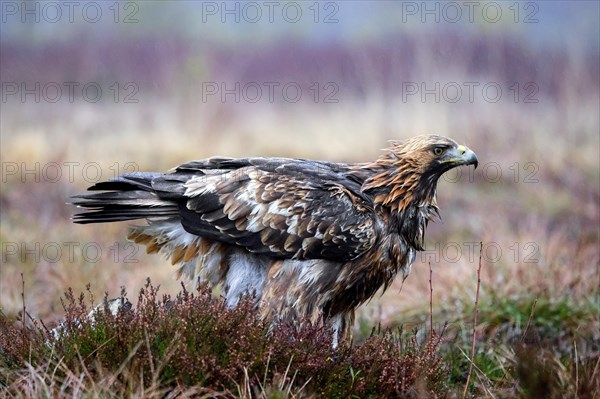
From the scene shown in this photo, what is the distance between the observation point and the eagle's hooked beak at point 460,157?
5.72 metres

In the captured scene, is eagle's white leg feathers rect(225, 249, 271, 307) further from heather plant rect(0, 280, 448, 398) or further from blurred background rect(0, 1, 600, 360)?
blurred background rect(0, 1, 600, 360)

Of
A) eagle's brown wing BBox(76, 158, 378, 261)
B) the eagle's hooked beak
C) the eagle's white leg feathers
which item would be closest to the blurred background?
the eagle's hooked beak

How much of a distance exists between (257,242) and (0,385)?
1675 millimetres

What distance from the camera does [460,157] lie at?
573 centimetres

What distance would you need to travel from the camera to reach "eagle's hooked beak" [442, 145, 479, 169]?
572 cm

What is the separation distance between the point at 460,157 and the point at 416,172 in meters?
0.28

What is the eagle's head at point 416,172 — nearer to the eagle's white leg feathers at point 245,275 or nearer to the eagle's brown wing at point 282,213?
the eagle's brown wing at point 282,213

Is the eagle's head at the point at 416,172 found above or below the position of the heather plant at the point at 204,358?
above

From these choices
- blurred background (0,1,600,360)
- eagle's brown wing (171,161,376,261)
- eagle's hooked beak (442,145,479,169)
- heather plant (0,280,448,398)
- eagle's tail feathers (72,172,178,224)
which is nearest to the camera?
heather plant (0,280,448,398)

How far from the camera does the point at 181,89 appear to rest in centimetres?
1755

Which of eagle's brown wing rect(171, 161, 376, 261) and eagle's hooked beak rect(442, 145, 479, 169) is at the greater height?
eagle's hooked beak rect(442, 145, 479, 169)

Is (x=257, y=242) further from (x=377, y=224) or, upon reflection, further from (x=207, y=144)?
(x=207, y=144)

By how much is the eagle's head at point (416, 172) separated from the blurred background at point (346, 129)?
1390 mm

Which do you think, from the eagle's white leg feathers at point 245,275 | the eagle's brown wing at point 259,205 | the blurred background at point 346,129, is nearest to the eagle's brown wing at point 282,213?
the eagle's brown wing at point 259,205
